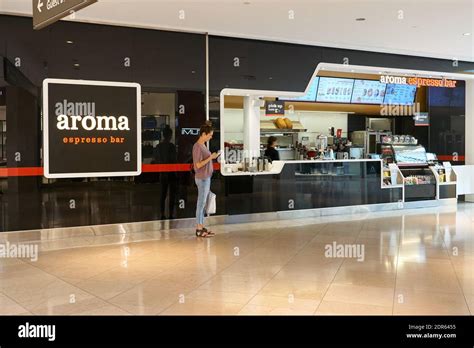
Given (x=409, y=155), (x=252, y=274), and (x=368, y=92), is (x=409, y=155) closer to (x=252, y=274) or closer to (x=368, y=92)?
(x=368, y=92)

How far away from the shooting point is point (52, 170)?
7.24 meters

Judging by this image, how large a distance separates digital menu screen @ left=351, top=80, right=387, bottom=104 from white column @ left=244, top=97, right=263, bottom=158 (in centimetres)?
321

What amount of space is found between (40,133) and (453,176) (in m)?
8.78

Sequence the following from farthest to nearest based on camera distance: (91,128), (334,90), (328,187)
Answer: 1. (334,90)
2. (328,187)
3. (91,128)

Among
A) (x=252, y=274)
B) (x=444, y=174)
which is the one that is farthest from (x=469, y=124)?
(x=252, y=274)

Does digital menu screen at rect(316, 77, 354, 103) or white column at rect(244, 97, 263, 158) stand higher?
digital menu screen at rect(316, 77, 354, 103)

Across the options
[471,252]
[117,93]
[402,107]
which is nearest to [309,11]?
[117,93]

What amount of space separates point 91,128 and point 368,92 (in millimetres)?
7314

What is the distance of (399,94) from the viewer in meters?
12.5

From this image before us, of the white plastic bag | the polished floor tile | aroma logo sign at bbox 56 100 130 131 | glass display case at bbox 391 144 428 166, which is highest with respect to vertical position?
aroma logo sign at bbox 56 100 130 131

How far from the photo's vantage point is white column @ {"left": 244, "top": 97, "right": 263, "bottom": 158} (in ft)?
32.1

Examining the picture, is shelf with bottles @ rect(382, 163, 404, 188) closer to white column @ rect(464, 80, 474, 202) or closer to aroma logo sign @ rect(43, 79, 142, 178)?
white column @ rect(464, 80, 474, 202)

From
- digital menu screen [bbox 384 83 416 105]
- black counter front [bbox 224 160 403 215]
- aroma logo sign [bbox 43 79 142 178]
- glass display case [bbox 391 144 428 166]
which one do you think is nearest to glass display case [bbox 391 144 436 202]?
glass display case [bbox 391 144 428 166]

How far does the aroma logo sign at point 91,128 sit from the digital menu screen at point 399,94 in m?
7.18
